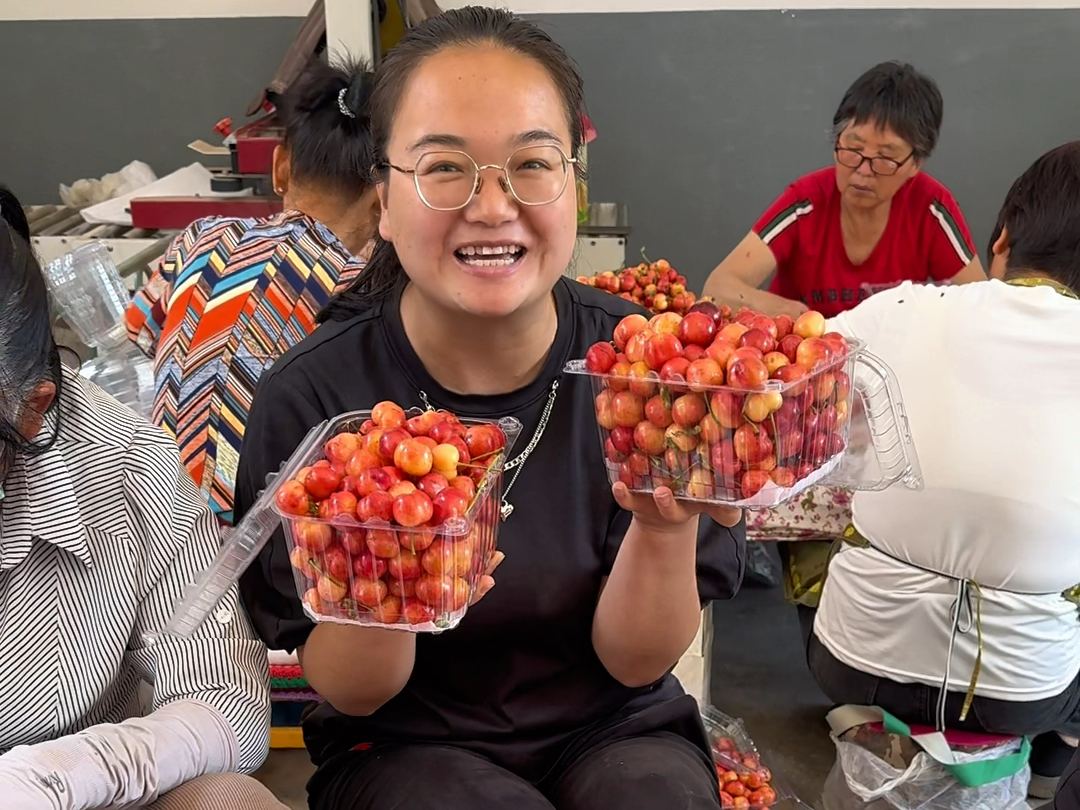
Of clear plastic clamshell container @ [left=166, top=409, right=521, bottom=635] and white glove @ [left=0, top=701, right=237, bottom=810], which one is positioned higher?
clear plastic clamshell container @ [left=166, top=409, right=521, bottom=635]

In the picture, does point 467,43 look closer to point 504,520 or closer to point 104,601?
point 504,520

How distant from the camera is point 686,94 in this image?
12.3ft

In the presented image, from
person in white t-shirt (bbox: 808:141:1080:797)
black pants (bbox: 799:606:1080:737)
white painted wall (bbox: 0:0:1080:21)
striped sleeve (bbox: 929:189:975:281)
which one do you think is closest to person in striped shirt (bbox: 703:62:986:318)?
striped sleeve (bbox: 929:189:975:281)

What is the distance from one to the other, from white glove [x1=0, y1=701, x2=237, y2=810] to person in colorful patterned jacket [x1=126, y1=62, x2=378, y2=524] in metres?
0.72

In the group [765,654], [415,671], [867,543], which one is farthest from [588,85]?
[415,671]

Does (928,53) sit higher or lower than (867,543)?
higher

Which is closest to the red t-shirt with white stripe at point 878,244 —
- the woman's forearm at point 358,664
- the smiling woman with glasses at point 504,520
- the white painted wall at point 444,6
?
the white painted wall at point 444,6

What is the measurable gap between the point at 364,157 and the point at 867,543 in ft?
3.99

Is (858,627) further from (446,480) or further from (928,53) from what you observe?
(928,53)

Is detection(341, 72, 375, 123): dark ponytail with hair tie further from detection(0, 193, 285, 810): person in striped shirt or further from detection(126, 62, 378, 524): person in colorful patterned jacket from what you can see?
detection(0, 193, 285, 810): person in striped shirt

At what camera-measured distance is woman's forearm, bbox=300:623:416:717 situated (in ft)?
3.51

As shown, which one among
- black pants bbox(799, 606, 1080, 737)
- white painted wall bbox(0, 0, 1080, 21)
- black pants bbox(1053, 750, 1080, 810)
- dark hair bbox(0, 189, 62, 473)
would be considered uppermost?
white painted wall bbox(0, 0, 1080, 21)

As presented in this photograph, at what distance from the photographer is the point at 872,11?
3.67 meters

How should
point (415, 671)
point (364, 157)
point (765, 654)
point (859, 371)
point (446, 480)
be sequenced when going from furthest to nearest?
point (765, 654) → point (364, 157) → point (859, 371) → point (415, 671) → point (446, 480)
